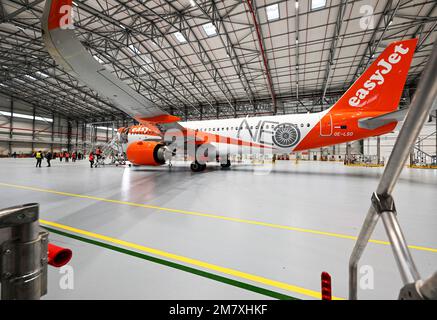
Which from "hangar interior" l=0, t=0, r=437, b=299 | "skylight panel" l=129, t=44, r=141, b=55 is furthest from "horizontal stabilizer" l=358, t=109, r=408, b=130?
"skylight panel" l=129, t=44, r=141, b=55

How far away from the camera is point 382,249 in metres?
1.78

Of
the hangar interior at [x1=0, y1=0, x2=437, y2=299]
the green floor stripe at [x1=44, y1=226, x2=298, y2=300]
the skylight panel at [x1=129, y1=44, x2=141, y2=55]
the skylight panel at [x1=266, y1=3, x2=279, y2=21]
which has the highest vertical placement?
the skylight panel at [x1=129, y1=44, x2=141, y2=55]

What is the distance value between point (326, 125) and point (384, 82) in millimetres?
1999

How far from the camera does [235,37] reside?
12664 millimetres

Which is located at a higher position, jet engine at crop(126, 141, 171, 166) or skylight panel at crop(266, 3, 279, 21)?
skylight panel at crop(266, 3, 279, 21)

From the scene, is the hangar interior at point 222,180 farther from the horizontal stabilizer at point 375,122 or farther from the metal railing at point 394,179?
the horizontal stabilizer at point 375,122

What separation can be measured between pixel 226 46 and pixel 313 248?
14.9 m

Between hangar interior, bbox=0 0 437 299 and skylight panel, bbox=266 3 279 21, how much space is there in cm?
7

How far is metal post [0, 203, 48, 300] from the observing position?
648mm

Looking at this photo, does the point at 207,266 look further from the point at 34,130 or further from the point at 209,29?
the point at 34,130

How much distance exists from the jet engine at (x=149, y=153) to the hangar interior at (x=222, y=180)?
642 millimetres

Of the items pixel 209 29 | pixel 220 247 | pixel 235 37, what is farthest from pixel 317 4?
pixel 220 247

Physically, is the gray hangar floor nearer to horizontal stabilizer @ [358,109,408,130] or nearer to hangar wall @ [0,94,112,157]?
horizontal stabilizer @ [358,109,408,130]

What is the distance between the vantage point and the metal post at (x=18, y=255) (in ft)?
2.13
